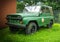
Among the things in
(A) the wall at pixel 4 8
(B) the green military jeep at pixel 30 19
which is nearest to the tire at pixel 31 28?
(B) the green military jeep at pixel 30 19

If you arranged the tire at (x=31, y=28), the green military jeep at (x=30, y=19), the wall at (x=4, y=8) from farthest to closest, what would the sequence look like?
the wall at (x=4, y=8) < the tire at (x=31, y=28) < the green military jeep at (x=30, y=19)

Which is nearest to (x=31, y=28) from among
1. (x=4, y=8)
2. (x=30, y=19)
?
(x=30, y=19)

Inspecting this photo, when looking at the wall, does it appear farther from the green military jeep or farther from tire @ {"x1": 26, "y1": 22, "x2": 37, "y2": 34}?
tire @ {"x1": 26, "y1": 22, "x2": 37, "y2": 34}

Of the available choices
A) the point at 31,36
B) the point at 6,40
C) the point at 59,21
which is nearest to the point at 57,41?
the point at 31,36

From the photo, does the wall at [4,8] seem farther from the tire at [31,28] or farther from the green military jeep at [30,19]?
the tire at [31,28]

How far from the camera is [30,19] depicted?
13.1 m

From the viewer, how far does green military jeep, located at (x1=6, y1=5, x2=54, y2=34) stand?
12.9 m

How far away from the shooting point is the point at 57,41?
11258 mm

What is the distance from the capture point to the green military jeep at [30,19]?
1285 cm

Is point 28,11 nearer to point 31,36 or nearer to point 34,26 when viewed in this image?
point 34,26

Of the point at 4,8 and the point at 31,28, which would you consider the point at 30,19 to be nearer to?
the point at 31,28

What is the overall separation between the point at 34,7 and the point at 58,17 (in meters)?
8.93

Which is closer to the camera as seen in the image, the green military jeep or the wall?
the green military jeep

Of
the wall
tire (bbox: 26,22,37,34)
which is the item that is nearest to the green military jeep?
tire (bbox: 26,22,37,34)
